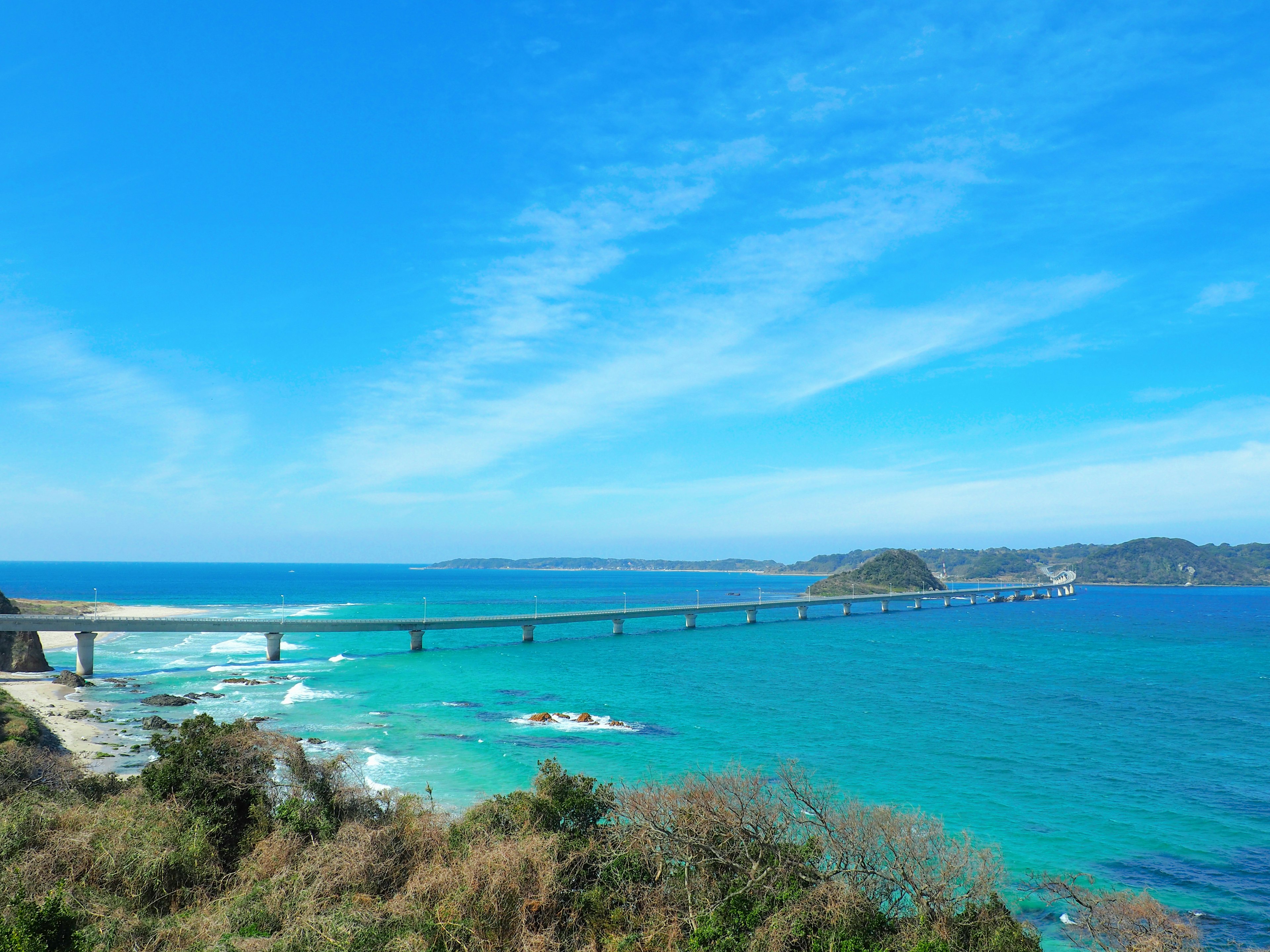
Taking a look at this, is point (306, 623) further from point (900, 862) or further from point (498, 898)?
point (900, 862)

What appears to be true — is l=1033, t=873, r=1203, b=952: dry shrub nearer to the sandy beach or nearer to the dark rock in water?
the sandy beach

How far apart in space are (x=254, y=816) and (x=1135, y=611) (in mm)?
190688

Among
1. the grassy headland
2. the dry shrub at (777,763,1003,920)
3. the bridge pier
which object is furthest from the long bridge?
the dry shrub at (777,763,1003,920)

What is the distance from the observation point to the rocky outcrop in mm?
64875

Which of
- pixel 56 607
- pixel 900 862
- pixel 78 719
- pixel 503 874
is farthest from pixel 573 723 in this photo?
pixel 56 607

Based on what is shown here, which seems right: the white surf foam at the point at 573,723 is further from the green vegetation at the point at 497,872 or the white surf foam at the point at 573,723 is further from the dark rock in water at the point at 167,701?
the green vegetation at the point at 497,872

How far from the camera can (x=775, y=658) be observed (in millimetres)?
84500

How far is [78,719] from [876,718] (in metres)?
50.7

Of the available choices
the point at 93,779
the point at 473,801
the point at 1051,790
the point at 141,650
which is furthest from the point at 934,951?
the point at 141,650

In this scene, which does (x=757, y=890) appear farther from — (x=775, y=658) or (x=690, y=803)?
(x=775, y=658)

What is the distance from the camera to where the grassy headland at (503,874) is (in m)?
14.7

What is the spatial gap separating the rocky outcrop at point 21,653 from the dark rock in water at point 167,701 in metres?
20.1

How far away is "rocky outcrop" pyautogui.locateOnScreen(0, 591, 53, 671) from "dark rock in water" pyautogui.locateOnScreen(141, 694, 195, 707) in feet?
66.0

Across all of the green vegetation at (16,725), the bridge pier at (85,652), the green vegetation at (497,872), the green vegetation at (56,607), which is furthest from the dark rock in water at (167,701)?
the green vegetation at (56,607)
